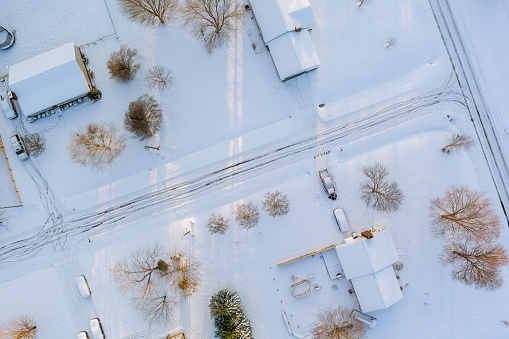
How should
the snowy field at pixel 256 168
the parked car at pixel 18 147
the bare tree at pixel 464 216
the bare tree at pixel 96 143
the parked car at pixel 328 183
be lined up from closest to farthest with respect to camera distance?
the bare tree at pixel 464 216 < the parked car at pixel 328 183 < the parked car at pixel 18 147 < the snowy field at pixel 256 168 < the bare tree at pixel 96 143

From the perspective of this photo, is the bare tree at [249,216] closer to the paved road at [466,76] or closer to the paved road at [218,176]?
the paved road at [218,176]

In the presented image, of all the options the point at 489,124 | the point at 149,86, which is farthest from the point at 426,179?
the point at 149,86

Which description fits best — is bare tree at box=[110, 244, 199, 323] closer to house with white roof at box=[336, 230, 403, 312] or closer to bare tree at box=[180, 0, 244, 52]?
house with white roof at box=[336, 230, 403, 312]

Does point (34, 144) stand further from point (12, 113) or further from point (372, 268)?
point (372, 268)

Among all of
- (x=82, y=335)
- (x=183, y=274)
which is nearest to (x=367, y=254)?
(x=183, y=274)

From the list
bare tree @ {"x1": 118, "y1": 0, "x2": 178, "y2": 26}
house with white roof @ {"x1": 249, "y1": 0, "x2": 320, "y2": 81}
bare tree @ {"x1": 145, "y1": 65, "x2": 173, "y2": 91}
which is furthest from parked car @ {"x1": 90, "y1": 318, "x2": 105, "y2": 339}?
house with white roof @ {"x1": 249, "y1": 0, "x2": 320, "y2": 81}

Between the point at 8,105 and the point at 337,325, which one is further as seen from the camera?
the point at 8,105

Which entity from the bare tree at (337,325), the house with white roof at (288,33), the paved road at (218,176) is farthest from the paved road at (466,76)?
the bare tree at (337,325)
